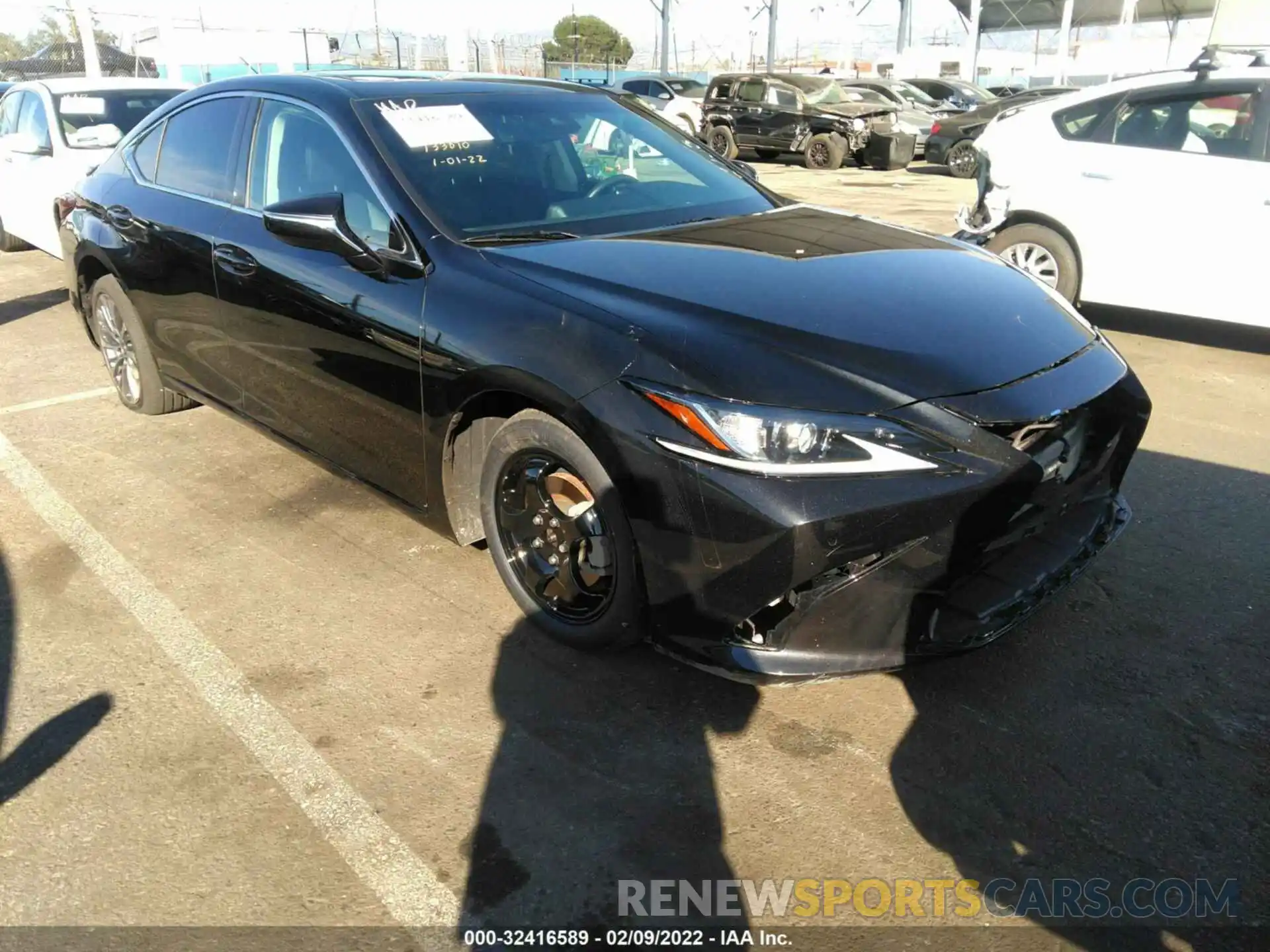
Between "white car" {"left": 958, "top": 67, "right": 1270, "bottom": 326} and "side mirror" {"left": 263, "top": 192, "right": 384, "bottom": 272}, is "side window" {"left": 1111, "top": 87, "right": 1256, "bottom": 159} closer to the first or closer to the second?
"white car" {"left": 958, "top": 67, "right": 1270, "bottom": 326}

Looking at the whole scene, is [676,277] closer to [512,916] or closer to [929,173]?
[512,916]

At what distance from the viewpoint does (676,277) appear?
9.91 feet

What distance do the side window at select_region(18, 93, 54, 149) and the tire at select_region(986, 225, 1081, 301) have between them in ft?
24.3

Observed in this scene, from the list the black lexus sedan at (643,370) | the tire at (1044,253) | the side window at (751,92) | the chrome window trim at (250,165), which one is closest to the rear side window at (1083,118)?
the tire at (1044,253)

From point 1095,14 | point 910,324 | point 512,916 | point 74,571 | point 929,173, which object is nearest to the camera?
point 512,916

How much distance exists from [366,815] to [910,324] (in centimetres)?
193

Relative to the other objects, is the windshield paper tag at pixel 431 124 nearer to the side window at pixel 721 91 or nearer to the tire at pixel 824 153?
→ the tire at pixel 824 153

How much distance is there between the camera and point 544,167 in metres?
3.77

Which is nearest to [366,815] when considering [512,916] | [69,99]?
[512,916]

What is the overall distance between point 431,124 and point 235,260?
3.28ft

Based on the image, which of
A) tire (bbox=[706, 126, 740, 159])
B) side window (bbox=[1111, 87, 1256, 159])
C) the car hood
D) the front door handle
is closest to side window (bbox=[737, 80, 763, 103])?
tire (bbox=[706, 126, 740, 159])

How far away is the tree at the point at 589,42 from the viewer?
184 ft

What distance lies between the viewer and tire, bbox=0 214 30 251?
10.5 meters

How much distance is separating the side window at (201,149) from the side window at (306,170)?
25 centimetres
